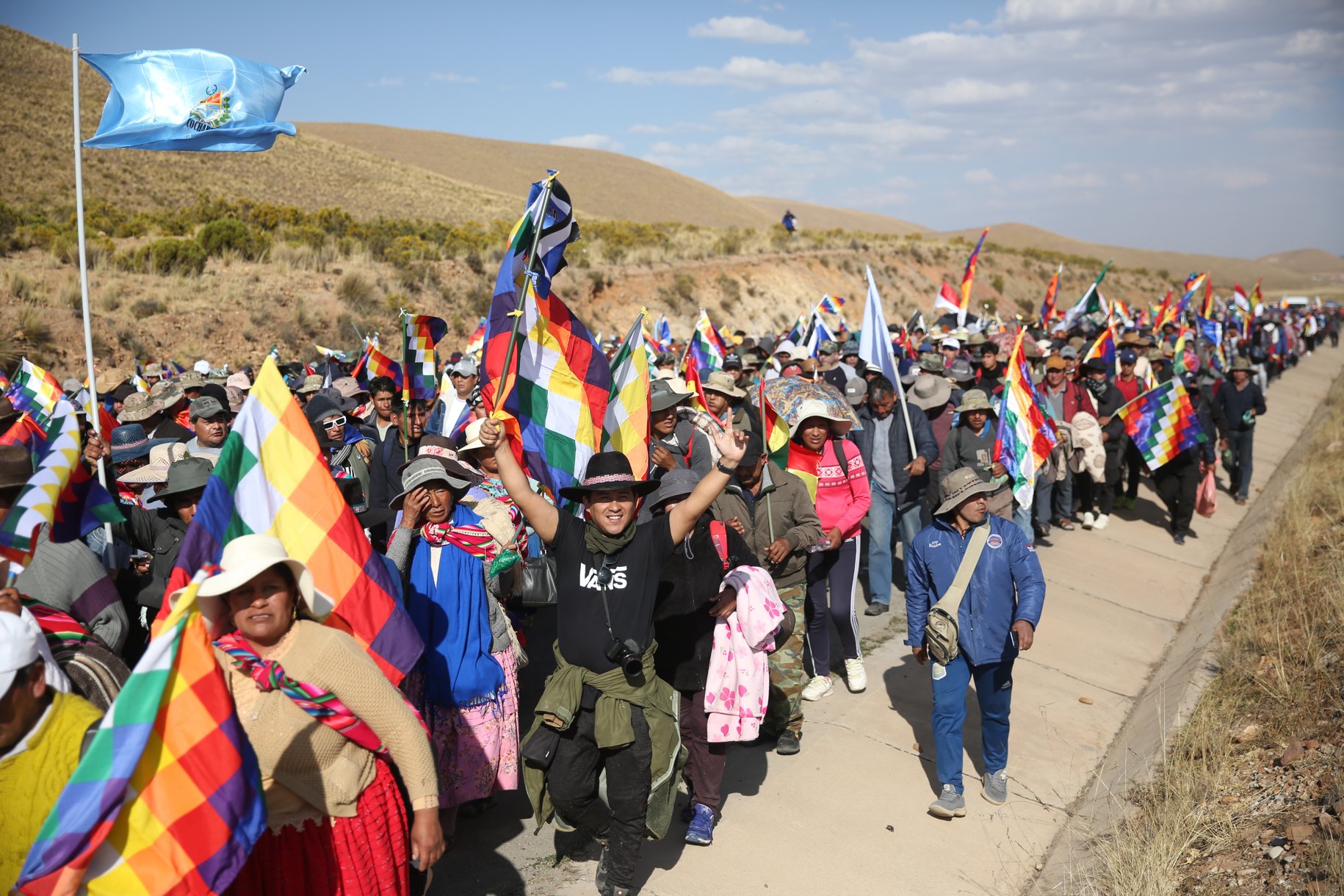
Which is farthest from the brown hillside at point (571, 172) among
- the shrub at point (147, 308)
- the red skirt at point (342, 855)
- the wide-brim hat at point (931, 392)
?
the red skirt at point (342, 855)

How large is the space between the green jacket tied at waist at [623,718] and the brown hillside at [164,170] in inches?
1296

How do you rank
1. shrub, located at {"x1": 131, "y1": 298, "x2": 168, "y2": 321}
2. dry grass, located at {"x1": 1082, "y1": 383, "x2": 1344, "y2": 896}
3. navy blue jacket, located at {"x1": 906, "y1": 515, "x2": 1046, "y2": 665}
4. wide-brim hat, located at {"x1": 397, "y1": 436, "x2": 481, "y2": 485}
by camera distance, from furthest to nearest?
shrub, located at {"x1": 131, "y1": 298, "x2": 168, "y2": 321} → navy blue jacket, located at {"x1": 906, "y1": 515, "x2": 1046, "y2": 665} → wide-brim hat, located at {"x1": 397, "y1": 436, "x2": 481, "y2": 485} → dry grass, located at {"x1": 1082, "y1": 383, "x2": 1344, "y2": 896}

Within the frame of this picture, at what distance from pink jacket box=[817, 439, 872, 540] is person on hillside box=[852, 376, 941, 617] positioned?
2.06 meters

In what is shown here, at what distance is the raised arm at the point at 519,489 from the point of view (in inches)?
169

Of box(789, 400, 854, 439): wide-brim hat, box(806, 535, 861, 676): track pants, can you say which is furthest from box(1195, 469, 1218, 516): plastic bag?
box(789, 400, 854, 439): wide-brim hat

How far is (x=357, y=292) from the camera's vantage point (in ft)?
73.8

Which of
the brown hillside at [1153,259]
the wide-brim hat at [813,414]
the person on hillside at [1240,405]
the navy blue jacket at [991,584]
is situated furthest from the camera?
the brown hillside at [1153,259]

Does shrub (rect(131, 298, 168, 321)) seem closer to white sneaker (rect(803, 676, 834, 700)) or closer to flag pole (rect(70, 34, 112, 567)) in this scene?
flag pole (rect(70, 34, 112, 567))

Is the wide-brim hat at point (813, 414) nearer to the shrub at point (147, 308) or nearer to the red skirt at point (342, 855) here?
the red skirt at point (342, 855)

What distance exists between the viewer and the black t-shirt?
4.28 meters

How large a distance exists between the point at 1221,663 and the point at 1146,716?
81cm

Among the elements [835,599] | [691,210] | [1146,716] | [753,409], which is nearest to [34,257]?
[753,409]

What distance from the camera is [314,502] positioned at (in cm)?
390

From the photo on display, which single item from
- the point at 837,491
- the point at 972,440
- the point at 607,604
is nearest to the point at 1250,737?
the point at 837,491
